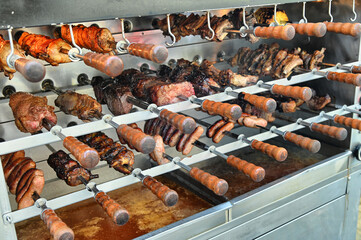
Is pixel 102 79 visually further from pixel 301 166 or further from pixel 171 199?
pixel 301 166

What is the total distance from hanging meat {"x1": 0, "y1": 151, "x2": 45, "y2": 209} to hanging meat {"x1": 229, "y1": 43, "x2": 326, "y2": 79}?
1774 millimetres

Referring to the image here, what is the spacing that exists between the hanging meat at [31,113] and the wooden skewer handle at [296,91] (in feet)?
4.27

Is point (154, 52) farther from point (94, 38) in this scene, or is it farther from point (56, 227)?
point (56, 227)

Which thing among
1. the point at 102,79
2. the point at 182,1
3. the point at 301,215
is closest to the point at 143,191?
the point at 102,79

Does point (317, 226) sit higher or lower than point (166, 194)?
lower

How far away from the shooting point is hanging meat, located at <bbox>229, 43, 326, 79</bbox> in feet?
9.43

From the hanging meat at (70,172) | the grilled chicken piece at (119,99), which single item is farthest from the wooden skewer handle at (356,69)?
the hanging meat at (70,172)

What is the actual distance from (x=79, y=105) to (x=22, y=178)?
0.53 metres

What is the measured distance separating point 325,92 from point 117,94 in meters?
1.70

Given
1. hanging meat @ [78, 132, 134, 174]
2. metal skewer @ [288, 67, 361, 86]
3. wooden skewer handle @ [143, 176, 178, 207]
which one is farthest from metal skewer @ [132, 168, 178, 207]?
metal skewer @ [288, 67, 361, 86]

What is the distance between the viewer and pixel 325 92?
314cm

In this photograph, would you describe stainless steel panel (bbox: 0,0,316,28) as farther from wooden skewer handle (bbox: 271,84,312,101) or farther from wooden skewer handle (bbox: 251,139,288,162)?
wooden skewer handle (bbox: 251,139,288,162)

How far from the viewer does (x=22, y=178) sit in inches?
81.4

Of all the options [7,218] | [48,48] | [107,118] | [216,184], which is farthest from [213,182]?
[48,48]
